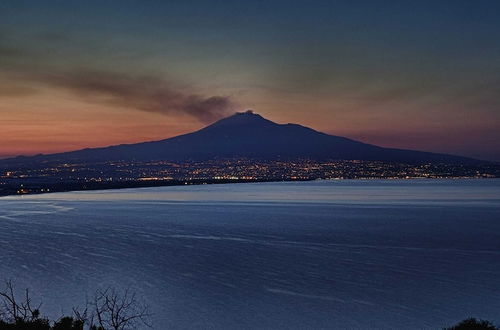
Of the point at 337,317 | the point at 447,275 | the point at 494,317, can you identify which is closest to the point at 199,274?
Result: the point at 337,317

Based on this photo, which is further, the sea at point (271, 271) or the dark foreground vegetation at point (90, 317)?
the sea at point (271, 271)

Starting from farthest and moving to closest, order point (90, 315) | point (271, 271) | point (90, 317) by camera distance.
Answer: point (271, 271)
point (90, 315)
point (90, 317)

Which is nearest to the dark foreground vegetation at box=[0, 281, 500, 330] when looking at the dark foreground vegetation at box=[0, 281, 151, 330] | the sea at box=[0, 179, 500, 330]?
the dark foreground vegetation at box=[0, 281, 151, 330]

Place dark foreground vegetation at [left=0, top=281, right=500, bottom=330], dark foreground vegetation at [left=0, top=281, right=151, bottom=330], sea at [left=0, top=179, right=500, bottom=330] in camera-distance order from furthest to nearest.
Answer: sea at [left=0, top=179, right=500, bottom=330] < dark foreground vegetation at [left=0, top=281, right=151, bottom=330] < dark foreground vegetation at [left=0, top=281, right=500, bottom=330]

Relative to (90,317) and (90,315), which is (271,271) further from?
(90,317)

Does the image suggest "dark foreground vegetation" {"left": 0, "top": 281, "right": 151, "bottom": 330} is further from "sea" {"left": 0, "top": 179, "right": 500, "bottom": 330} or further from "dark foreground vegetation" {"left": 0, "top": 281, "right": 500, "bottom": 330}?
"sea" {"left": 0, "top": 179, "right": 500, "bottom": 330}

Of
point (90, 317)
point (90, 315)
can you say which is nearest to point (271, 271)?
point (90, 315)

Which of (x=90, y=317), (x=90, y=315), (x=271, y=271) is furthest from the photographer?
(x=271, y=271)

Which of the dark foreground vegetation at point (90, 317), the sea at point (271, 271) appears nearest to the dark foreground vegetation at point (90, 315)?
the dark foreground vegetation at point (90, 317)

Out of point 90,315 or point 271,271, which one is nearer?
point 90,315

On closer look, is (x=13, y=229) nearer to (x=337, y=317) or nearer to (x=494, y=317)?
(x=337, y=317)

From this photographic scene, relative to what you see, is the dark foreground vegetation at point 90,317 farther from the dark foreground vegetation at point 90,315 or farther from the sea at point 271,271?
the sea at point 271,271

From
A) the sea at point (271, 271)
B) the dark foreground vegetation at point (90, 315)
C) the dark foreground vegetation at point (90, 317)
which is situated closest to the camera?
the dark foreground vegetation at point (90, 317)

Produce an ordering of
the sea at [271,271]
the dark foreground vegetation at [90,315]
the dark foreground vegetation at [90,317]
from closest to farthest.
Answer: the dark foreground vegetation at [90,317], the dark foreground vegetation at [90,315], the sea at [271,271]
